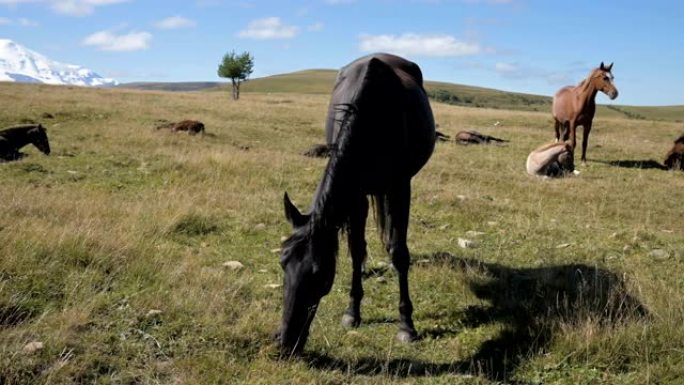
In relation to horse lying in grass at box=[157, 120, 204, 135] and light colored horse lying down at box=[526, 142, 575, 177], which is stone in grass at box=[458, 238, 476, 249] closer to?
light colored horse lying down at box=[526, 142, 575, 177]

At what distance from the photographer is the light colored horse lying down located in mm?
15039

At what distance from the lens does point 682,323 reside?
481cm

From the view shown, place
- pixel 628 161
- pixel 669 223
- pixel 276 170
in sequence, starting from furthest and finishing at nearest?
pixel 628 161 → pixel 276 170 → pixel 669 223

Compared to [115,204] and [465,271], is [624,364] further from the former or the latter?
[115,204]

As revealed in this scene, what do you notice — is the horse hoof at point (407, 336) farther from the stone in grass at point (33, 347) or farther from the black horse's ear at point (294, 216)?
the stone in grass at point (33, 347)

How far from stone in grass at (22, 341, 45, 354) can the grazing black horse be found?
1635mm

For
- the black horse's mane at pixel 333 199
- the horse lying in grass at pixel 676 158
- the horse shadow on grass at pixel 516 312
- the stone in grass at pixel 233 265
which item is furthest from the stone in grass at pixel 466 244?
the horse lying in grass at pixel 676 158

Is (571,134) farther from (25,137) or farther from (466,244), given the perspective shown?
(25,137)

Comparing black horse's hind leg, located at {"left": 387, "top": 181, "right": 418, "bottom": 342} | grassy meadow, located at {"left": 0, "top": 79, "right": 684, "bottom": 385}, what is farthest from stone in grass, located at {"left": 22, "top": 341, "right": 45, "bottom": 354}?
black horse's hind leg, located at {"left": 387, "top": 181, "right": 418, "bottom": 342}

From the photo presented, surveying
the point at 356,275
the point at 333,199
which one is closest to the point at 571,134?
the point at 356,275

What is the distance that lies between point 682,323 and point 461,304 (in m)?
2.06

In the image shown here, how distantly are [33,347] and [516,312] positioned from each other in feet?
14.1

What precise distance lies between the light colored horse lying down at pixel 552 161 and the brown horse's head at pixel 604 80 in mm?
3410

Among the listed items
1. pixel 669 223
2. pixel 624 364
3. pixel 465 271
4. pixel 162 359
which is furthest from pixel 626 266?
pixel 162 359
